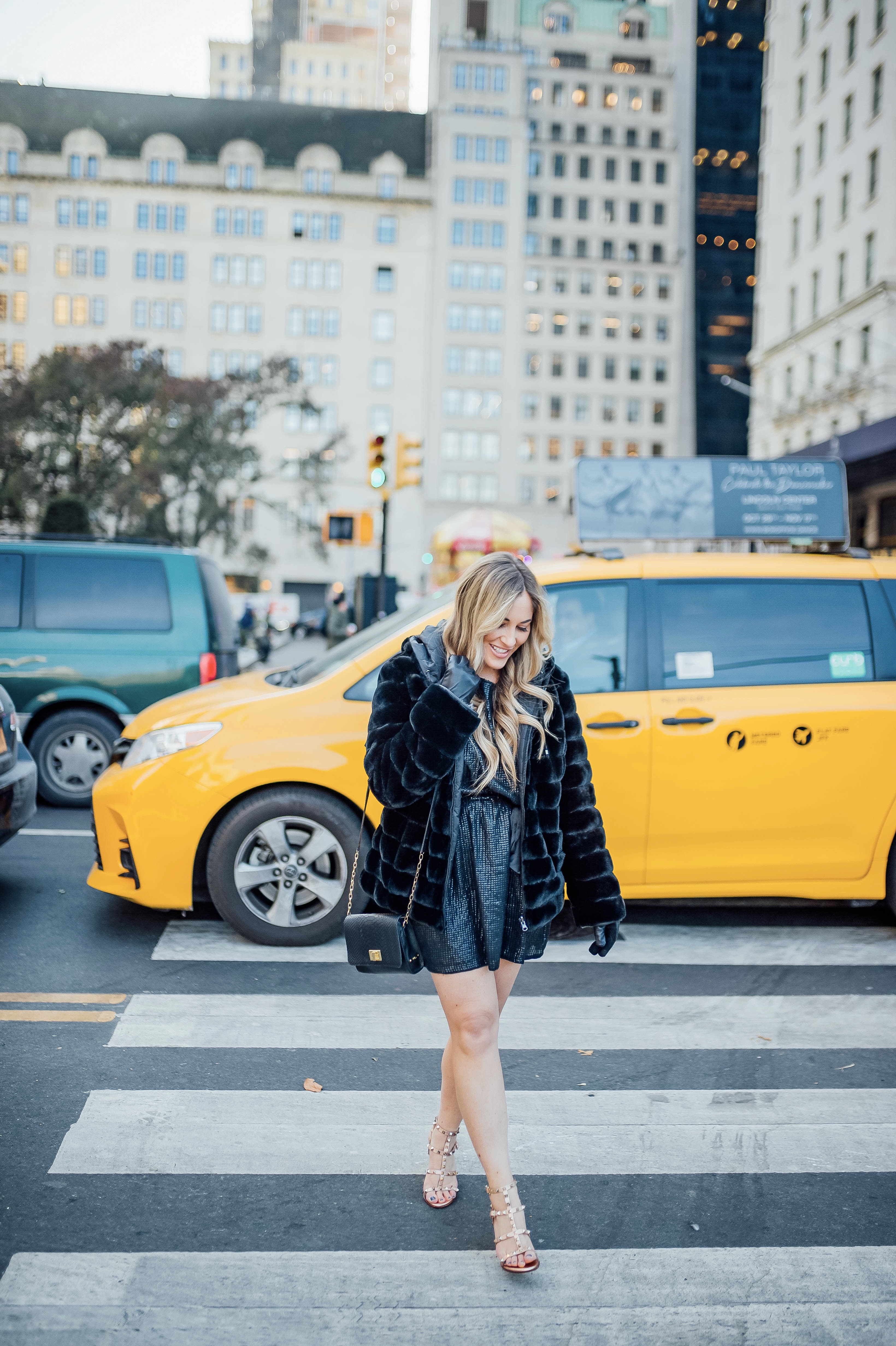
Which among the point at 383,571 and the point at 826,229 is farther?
the point at 826,229

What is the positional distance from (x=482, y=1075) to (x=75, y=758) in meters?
6.73

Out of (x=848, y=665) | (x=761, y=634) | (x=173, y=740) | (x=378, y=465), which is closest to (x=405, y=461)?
(x=378, y=465)

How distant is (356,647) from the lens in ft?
19.3

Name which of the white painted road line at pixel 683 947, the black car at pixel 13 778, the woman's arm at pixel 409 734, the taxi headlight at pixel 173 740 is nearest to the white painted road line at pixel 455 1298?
the woman's arm at pixel 409 734

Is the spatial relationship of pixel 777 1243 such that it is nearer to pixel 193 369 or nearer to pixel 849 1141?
pixel 849 1141

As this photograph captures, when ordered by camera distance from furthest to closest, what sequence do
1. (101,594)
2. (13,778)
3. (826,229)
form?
(826,229), (101,594), (13,778)

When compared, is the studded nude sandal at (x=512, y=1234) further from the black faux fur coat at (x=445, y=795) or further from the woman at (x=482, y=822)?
the black faux fur coat at (x=445, y=795)

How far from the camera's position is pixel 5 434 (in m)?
27.3

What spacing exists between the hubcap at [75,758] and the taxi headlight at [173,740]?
143 inches

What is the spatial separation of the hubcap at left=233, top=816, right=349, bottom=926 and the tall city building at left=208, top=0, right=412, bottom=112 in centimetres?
14144

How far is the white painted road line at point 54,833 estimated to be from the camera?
7637mm

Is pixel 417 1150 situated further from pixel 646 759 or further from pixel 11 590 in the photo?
pixel 11 590

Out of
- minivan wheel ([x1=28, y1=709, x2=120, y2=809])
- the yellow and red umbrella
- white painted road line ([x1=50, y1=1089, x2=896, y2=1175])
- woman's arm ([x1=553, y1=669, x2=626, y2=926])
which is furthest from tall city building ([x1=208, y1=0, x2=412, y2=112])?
woman's arm ([x1=553, y1=669, x2=626, y2=926])

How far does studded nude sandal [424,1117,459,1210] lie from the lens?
10.1 feet
